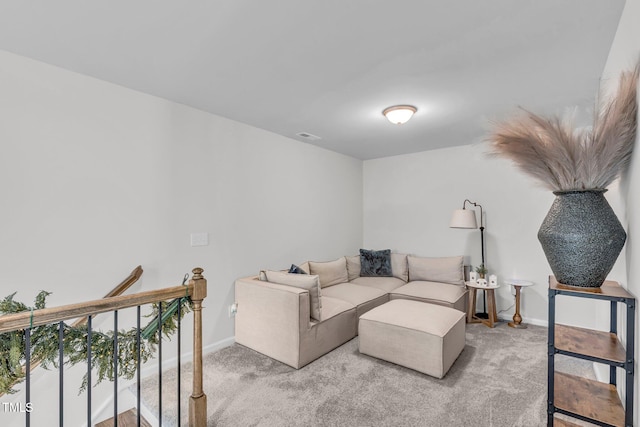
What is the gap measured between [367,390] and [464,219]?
8.25 ft

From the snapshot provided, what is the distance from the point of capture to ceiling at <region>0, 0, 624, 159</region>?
61.4 inches

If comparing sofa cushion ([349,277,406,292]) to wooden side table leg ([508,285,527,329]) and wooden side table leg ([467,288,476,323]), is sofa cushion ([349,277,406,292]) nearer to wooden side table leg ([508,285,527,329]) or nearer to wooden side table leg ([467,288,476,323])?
wooden side table leg ([467,288,476,323])

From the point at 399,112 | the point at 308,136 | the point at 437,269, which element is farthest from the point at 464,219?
the point at 308,136

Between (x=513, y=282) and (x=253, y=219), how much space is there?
3184 mm

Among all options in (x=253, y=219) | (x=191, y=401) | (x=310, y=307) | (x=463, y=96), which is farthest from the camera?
(x=253, y=219)

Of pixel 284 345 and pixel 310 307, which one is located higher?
pixel 310 307

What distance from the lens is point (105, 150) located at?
7.85 ft

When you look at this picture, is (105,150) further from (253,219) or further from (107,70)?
(253,219)

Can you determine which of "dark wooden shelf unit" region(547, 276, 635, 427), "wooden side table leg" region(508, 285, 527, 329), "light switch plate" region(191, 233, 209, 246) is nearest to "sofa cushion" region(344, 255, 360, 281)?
"wooden side table leg" region(508, 285, 527, 329)

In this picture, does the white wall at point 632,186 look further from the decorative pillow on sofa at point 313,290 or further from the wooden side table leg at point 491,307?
the wooden side table leg at point 491,307

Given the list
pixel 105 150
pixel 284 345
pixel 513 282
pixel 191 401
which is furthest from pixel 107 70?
pixel 513 282

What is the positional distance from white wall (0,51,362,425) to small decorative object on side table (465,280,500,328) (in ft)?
7.55

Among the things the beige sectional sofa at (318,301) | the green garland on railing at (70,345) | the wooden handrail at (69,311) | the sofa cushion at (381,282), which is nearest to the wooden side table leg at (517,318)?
the beige sectional sofa at (318,301)

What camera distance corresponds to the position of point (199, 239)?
2982 mm
